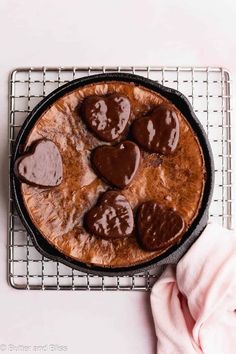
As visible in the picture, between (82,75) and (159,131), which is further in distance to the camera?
(82,75)

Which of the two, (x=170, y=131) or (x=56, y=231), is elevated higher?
(x=170, y=131)

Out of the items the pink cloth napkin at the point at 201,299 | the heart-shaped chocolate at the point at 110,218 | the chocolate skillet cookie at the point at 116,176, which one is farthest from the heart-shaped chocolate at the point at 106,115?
the pink cloth napkin at the point at 201,299

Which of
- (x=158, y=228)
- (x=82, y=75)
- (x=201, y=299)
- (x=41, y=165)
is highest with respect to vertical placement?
(x=82, y=75)

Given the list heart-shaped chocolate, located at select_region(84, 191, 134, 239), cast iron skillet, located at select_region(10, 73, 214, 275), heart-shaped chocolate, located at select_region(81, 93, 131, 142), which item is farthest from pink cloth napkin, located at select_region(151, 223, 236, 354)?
heart-shaped chocolate, located at select_region(81, 93, 131, 142)
